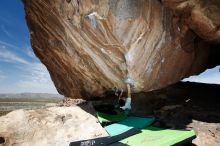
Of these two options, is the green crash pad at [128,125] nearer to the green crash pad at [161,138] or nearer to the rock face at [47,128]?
the rock face at [47,128]

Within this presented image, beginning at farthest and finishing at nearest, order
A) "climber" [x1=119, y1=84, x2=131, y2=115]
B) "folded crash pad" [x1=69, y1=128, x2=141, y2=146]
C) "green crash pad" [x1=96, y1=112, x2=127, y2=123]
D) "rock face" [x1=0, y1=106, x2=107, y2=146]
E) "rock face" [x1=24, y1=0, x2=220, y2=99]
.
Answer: "climber" [x1=119, y1=84, x2=131, y2=115] < "green crash pad" [x1=96, y1=112, x2=127, y2=123] < "rock face" [x1=24, y1=0, x2=220, y2=99] < "rock face" [x1=0, y1=106, x2=107, y2=146] < "folded crash pad" [x1=69, y1=128, x2=141, y2=146]

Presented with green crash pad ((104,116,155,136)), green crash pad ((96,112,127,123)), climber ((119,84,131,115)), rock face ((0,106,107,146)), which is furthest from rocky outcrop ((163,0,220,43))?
rock face ((0,106,107,146))

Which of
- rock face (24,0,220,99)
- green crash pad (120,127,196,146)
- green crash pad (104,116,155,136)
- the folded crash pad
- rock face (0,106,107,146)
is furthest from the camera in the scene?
rock face (24,0,220,99)

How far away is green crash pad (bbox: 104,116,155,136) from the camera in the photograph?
17.6 ft

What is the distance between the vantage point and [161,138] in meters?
4.85

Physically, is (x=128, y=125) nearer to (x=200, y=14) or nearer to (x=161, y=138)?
(x=161, y=138)

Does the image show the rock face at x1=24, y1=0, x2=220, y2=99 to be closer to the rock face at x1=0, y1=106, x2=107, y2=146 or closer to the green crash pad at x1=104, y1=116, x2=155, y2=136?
the green crash pad at x1=104, y1=116, x2=155, y2=136

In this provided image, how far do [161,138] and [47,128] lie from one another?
2.11m

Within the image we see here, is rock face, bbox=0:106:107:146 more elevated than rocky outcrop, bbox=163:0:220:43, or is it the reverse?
rocky outcrop, bbox=163:0:220:43

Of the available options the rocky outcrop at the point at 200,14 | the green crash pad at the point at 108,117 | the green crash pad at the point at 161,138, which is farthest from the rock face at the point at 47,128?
the rocky outcrop at the point at 200,14

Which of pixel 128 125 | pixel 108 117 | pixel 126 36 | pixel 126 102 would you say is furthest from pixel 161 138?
pixel 126 36

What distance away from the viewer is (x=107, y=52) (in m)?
5.90

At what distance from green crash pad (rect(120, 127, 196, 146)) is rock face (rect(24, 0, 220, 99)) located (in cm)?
126

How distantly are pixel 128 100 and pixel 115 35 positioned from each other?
1532 mm
